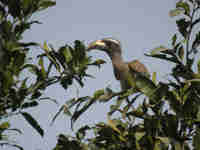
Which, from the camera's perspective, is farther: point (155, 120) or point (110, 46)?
point (110, 46)

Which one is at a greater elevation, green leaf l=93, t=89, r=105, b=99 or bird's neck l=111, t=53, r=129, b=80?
green leaf l=93, t=89, r=105, b=99

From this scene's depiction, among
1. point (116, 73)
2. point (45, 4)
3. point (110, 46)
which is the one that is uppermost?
point (45, 4)

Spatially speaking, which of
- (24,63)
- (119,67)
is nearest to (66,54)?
(24,63)

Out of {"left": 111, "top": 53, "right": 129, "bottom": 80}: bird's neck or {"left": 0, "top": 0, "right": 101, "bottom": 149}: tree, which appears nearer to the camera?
{"left": 0, "top": 0, "right": 101, "bottom": 149}: tree

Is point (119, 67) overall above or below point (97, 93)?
below

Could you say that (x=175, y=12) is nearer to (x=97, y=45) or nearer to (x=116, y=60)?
(x=97, y=45)

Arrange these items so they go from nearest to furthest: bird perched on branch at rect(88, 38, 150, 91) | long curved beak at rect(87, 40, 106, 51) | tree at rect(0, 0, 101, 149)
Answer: tree at rect(0, 0, 101, 149) → long curved beak at rect(87, 40, 106, 51) → bird perched on branch at rect(88, 38, 150, 91)

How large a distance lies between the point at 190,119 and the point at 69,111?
2.51 ft

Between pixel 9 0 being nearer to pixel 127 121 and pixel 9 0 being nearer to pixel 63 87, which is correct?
pixel 63 87

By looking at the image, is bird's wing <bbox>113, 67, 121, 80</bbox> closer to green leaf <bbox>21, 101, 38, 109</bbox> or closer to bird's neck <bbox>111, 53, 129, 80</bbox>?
bird's neck <bbox>111, 53, 129, 80</bbox>

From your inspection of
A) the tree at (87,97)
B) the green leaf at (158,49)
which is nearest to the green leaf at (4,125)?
the tree at (87,97)

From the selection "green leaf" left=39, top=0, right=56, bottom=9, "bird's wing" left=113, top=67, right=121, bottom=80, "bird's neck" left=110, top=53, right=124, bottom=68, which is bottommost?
"bird's wing" left=113, top=67, right=121, bottom=80

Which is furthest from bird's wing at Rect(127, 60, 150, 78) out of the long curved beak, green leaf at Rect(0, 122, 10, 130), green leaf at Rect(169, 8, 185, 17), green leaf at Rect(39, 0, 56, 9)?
green leaf at Rect(0, 122, 10, 130)

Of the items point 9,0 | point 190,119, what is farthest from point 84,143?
point 9,0
